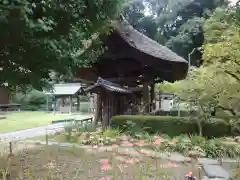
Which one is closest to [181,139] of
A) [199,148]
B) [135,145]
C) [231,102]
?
[199,148]

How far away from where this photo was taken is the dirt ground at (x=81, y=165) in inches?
202

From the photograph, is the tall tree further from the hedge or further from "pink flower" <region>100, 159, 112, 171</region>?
"pink flower" <region>100, 159, 112, 171</region>

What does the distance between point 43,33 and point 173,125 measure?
7.02 meters

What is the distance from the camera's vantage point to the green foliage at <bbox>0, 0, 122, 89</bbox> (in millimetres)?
3632

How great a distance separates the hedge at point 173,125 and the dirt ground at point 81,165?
305cm

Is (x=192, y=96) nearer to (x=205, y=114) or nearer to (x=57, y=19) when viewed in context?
(x=205, y=114)

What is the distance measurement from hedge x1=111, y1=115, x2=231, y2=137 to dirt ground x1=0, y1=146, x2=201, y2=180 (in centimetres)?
305

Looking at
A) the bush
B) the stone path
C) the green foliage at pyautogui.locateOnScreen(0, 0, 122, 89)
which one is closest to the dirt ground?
the stone path

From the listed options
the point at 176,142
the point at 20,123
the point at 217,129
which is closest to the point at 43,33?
the point at 176,142

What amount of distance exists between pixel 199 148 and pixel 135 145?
6.37 feet

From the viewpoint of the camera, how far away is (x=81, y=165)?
6023mm

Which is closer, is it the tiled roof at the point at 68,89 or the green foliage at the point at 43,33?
the green foliage at the point at 43,33

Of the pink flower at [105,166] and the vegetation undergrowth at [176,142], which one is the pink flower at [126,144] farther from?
the pink flower at [105,166]

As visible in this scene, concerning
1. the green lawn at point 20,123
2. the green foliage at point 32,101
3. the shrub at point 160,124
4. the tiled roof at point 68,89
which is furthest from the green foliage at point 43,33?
the green foliage at point 32,101
